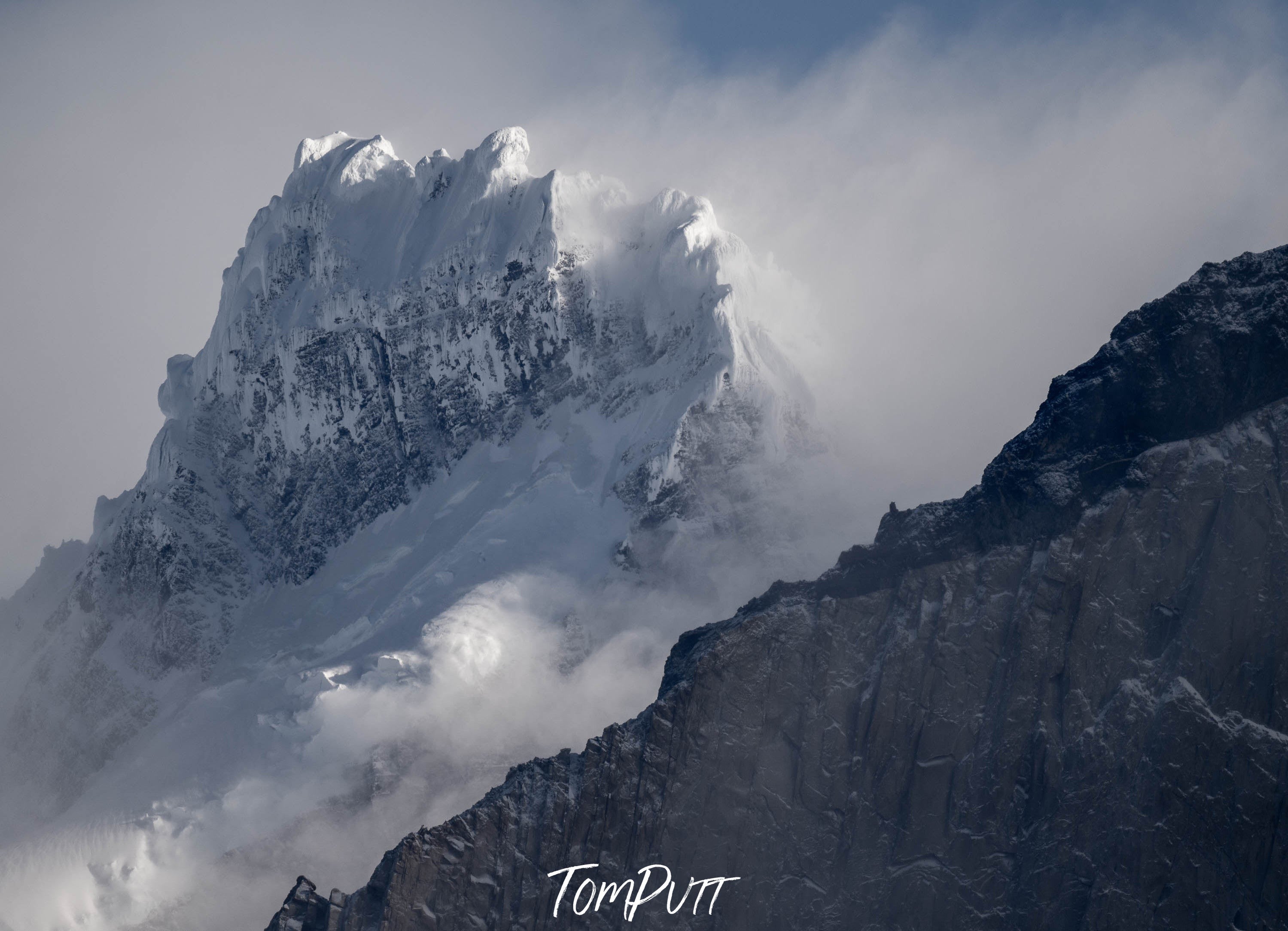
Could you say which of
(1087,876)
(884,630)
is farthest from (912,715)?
(1087,876)

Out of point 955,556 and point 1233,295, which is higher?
point 1233,295

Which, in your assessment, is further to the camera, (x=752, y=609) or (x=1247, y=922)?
(x=752, y=609)

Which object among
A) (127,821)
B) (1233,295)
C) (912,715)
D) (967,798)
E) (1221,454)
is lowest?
(967,798)

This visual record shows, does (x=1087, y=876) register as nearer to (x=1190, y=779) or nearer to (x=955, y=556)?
(x=1190, y=779)

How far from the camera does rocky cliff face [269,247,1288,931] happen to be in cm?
10400

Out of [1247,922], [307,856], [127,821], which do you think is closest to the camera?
[1247,922]

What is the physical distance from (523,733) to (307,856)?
93.4ft

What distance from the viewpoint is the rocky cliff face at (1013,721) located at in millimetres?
104000

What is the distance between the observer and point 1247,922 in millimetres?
101625

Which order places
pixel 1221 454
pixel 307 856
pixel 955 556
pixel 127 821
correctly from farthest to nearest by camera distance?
pixel 127 821, pixel 307 856, pixel 955 556, pixel 1221 454

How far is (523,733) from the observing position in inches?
7274

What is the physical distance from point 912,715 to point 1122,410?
1080 inches

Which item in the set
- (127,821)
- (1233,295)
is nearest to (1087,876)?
(1233,295)

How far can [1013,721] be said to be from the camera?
10944cm
